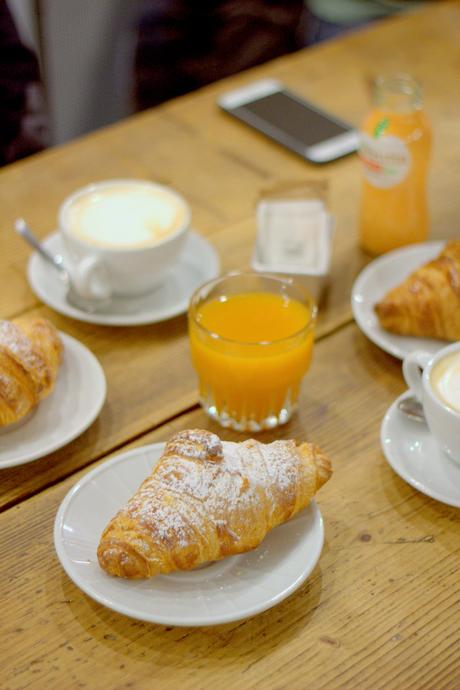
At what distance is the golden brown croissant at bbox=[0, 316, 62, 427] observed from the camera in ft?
3.47

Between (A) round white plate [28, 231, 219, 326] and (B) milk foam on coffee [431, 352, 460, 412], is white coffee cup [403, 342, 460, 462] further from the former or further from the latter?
(A) round white plate [28, 231, 219, 326]

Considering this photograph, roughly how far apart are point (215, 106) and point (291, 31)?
1442mm

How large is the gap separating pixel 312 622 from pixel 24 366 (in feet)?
1.42

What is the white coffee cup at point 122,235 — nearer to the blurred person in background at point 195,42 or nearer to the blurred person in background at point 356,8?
the blurred person in background at point 195,42

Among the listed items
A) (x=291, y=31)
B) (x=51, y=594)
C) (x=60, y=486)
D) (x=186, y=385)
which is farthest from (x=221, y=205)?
(x=291, y=31)

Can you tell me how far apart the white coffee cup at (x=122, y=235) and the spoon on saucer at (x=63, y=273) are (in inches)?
0.7

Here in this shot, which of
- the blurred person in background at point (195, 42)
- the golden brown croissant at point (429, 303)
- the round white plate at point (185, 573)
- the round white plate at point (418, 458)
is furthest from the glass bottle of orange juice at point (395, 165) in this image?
the blurred person in background at point (195, 42)

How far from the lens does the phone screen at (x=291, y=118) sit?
1.76 meters

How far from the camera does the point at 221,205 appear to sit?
1596mm

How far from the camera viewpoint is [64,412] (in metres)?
1.13

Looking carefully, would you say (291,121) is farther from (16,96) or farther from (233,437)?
(233,437)

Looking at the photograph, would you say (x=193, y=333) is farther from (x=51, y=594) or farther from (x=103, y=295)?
(x=51, y=594)

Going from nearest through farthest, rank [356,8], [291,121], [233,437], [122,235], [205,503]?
[205,503] → [233,437] → [122,235] → [291,121] → [356,8]

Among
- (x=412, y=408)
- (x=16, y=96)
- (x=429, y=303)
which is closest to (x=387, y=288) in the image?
(x=429, y=303)
